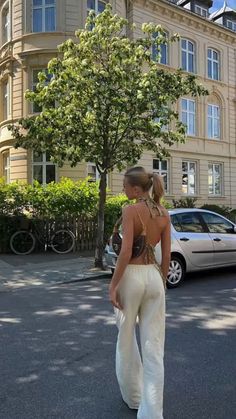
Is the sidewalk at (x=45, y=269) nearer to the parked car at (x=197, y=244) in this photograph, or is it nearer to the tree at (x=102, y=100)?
the tree at (x=102, y=100)

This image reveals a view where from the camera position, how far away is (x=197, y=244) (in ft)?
31.4

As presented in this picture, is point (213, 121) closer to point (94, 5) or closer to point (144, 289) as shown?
point (94, 5)

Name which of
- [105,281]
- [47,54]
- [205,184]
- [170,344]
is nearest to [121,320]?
[170,344]

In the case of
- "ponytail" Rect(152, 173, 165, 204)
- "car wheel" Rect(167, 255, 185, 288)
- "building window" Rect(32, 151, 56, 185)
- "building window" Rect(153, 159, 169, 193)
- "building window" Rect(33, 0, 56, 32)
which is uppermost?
"building window" Rect(33, 0, 56, 32)

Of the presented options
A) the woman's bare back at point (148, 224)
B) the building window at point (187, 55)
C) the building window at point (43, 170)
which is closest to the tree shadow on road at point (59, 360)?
the woman's bare back at point (148, 224)

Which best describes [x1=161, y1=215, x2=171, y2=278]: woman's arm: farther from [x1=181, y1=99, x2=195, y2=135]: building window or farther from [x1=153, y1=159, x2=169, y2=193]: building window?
[x1=181, y1=99, x2=195, y2=135]: building window

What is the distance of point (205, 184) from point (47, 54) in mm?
12244

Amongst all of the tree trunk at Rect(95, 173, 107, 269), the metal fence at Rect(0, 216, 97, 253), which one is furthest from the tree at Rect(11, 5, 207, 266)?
the metal fence at Rect(0, 216, 97, 253)

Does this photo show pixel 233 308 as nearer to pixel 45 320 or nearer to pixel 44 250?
pixel 45 320

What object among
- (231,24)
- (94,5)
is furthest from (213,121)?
(94,5)

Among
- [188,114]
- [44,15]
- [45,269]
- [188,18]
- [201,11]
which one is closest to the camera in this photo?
[45,269]

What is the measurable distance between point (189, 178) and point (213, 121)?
4459mm

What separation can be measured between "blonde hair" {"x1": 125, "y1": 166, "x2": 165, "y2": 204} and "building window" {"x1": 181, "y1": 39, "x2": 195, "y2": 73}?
24.9m

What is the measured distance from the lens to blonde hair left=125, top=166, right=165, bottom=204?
337 centimetres
